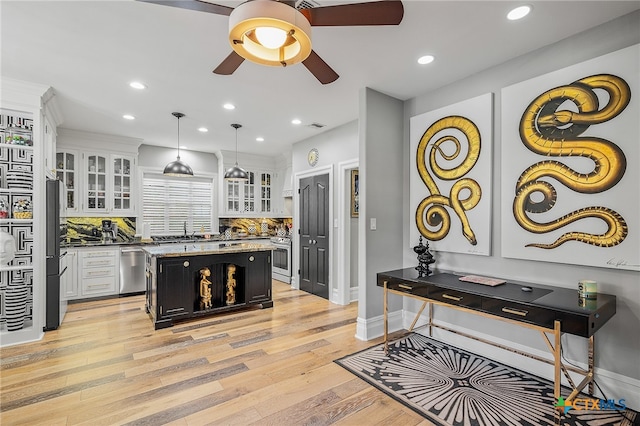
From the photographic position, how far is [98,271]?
5012 millimetres

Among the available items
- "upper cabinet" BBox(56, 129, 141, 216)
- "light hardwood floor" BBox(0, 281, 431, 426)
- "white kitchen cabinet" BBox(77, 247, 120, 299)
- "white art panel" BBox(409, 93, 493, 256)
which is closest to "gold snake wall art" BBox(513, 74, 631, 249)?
"white art panel" BBox(409, 93, 493, 256)

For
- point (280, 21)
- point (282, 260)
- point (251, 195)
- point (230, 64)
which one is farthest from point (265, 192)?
point (280, 21)

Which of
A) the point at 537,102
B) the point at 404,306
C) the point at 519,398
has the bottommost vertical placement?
the point at 519,398

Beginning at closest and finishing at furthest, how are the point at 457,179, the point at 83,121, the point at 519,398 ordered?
the point at 519,398, the point at 457,179, the point at 83,121

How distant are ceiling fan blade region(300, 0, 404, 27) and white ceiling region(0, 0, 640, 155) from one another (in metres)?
0.53

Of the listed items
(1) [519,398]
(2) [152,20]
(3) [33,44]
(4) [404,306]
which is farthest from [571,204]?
(3) [33,44]

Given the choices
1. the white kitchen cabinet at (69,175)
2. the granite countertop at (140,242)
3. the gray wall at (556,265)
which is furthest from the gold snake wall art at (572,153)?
the white kitchen cabinet at (69,175)

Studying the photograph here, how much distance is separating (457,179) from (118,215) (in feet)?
18.3

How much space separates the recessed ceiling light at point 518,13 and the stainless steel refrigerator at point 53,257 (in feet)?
15.9

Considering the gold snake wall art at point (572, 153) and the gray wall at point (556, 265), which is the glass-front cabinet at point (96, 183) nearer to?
the gray wall at point (556, 265)

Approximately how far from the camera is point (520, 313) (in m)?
2.16

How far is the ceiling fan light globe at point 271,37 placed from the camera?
1550 millimetres

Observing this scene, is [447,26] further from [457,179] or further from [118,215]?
[118,215]

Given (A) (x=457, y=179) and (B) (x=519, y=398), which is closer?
(B) (x=519, y=398)
